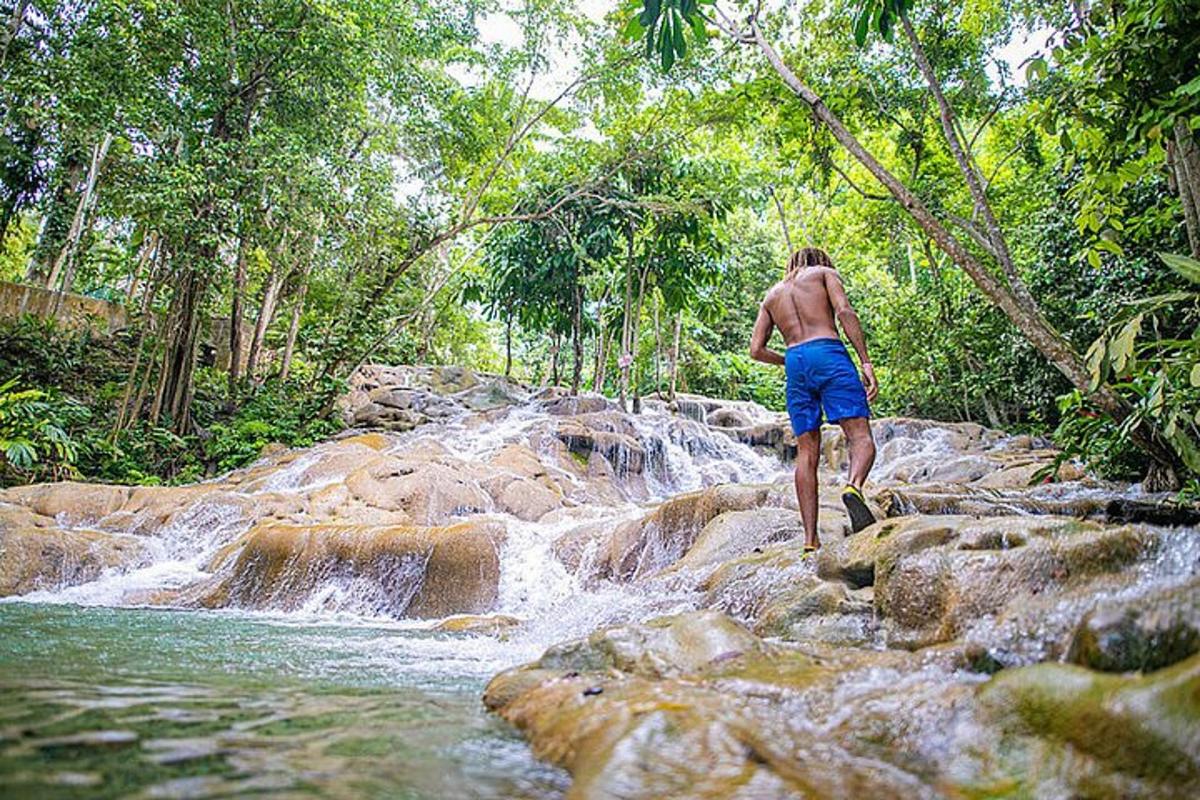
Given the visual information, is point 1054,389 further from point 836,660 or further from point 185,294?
point 185,294

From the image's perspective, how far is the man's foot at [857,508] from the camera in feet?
13.1

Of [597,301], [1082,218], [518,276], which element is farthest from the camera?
→ [597,301]

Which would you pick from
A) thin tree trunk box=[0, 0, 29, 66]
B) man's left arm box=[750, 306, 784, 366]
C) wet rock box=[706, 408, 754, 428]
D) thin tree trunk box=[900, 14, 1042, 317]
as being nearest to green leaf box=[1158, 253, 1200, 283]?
thin tree trunk box=[900, 14, 1042, 317]

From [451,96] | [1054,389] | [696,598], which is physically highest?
[451,96]

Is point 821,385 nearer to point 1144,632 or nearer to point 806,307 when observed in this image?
point 806,307

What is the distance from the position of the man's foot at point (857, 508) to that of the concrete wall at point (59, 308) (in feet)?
47.8

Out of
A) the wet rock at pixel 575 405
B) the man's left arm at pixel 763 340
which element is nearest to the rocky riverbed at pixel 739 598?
the man's left arm at pixel 763 340

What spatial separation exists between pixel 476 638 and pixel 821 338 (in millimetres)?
2898

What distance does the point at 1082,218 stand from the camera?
4.44m

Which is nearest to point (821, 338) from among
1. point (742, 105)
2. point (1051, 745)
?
point (1051, 745)

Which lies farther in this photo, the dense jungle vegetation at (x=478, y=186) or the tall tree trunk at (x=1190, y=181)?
the dense jungle vegetation at (x=478, y=186)

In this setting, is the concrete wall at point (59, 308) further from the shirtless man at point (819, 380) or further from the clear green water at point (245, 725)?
the shirtless man at point (819, 380)

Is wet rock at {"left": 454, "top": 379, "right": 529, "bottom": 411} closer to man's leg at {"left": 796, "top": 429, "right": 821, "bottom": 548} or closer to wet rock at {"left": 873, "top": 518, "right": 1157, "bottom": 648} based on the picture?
man's leg at {"left": 796, "top": 429, "right": 821, "bottom": 548}

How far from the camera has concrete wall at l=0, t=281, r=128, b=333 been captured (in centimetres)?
1396
